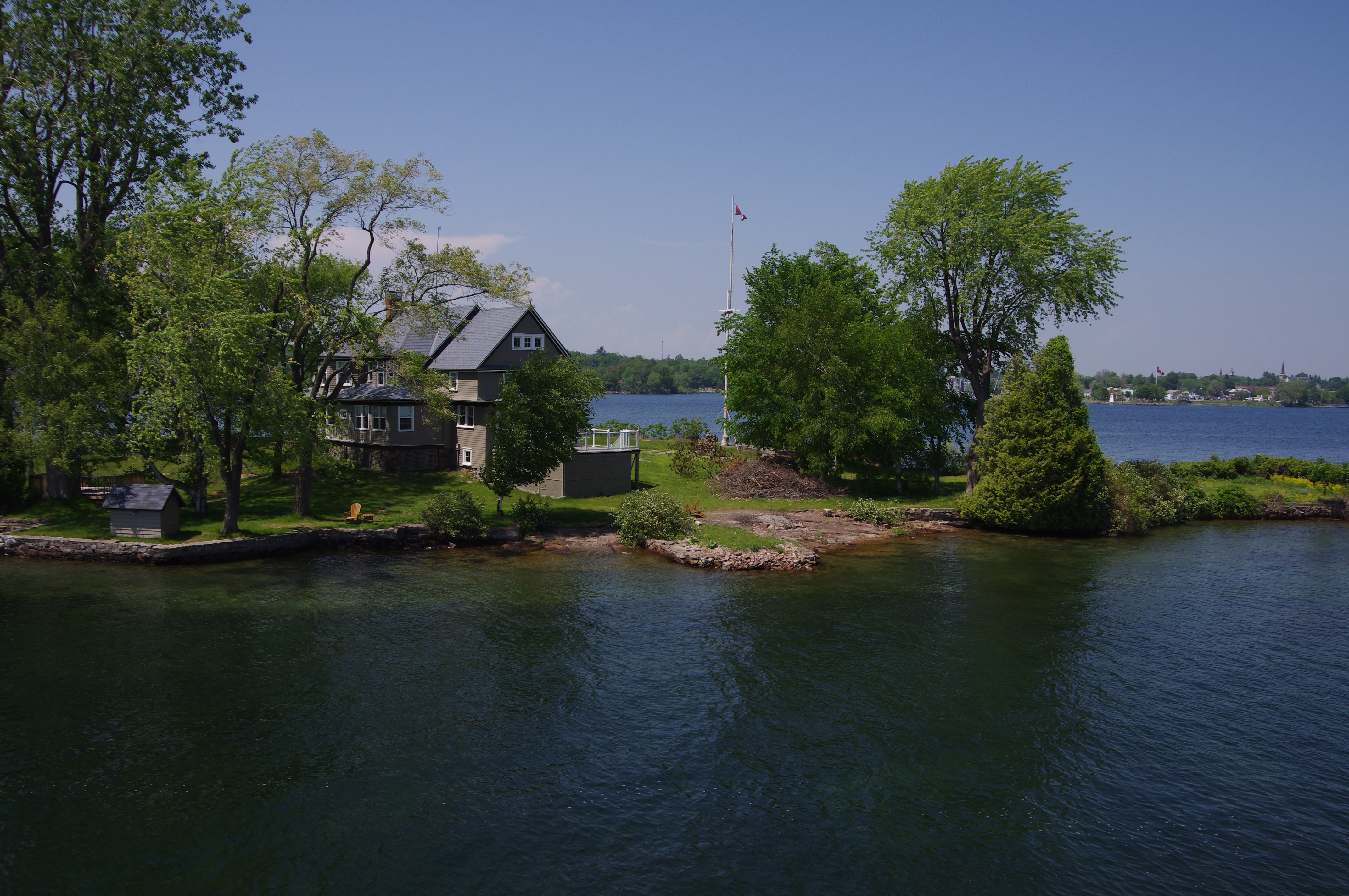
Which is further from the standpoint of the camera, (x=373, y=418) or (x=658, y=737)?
(x=373, y=418)

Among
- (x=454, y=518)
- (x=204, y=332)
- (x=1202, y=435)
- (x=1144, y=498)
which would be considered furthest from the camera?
(x=1202, y=435)

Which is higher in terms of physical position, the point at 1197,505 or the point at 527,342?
the point at 527,342

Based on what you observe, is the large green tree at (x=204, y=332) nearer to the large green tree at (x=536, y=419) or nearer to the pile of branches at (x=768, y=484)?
the large green tree at (x=536, y=419)

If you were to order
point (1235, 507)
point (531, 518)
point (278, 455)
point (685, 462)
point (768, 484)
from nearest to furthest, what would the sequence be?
point (278, 455)
point (531, 518)
point (1235, 507)
point (768, 484)
point (685, 462)

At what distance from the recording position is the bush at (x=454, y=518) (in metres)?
34.0

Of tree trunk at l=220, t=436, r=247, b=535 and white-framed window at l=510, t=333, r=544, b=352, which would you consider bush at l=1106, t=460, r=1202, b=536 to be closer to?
white-framed window at l=510, t=333, r=544, b=352

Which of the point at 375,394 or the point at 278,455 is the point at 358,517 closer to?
the point at 278,455

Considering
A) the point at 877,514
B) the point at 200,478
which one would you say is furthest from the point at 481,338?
the point at 877,514

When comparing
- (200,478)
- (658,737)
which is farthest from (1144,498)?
(200,478)

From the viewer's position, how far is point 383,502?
38781mm

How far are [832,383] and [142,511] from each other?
3559cm

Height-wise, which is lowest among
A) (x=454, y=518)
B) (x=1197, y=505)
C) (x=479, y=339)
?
(x=1197, y=505)

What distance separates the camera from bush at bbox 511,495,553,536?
3578 cm

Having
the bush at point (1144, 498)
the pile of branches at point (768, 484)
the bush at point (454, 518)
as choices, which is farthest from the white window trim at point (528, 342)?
the bush at point (1144, 498)
